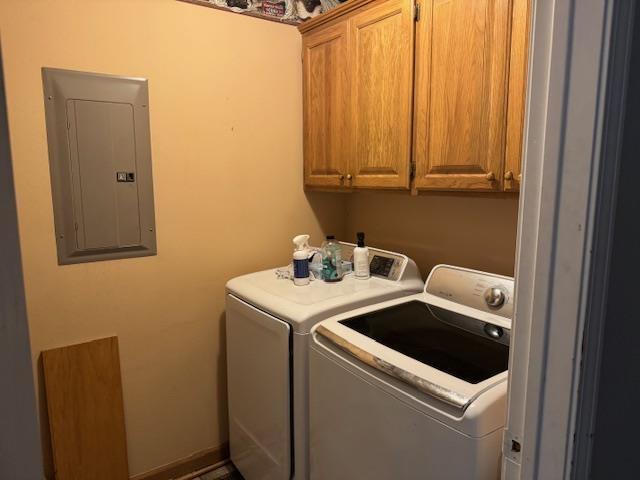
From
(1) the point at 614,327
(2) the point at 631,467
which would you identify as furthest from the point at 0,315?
(2) the point at 631,467

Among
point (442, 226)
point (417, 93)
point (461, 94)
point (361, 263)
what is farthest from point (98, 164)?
point (442, 226)

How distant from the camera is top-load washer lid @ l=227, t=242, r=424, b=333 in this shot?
158 centimetres

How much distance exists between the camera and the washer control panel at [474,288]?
1.54 m

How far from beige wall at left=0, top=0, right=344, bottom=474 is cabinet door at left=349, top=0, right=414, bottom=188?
19.0 inches

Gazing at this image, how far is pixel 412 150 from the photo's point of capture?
1.72 meters

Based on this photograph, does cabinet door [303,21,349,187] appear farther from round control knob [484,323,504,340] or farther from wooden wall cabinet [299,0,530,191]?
round control knob [484,323,504,340]

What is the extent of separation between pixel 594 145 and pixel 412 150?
1.13 meters

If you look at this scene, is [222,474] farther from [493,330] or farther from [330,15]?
[330,15]

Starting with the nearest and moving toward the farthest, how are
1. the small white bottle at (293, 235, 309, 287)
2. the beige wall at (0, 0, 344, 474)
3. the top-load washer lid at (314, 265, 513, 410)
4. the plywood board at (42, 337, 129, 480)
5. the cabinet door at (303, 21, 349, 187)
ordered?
the top-load washer lid at (314, 265, 513, 410), the beige wall at (0, 0, 344, 474), the plywood board at (42, 337, 129, 480), the small white bottle at (293, 235, 309, 287), the cabinet door at (303, 21, 349, 187)

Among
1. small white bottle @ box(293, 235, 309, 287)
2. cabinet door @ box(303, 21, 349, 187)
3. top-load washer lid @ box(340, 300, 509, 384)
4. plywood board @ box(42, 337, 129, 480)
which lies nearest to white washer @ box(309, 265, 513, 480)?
top-load washer lid @ box(340, 300, 509, 384)

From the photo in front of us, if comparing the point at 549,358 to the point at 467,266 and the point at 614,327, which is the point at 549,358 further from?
the point at 467,266

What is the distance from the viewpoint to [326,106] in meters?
2.13

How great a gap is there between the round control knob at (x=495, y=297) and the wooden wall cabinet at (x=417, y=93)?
0.38 meters

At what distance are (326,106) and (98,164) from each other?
107 cm
